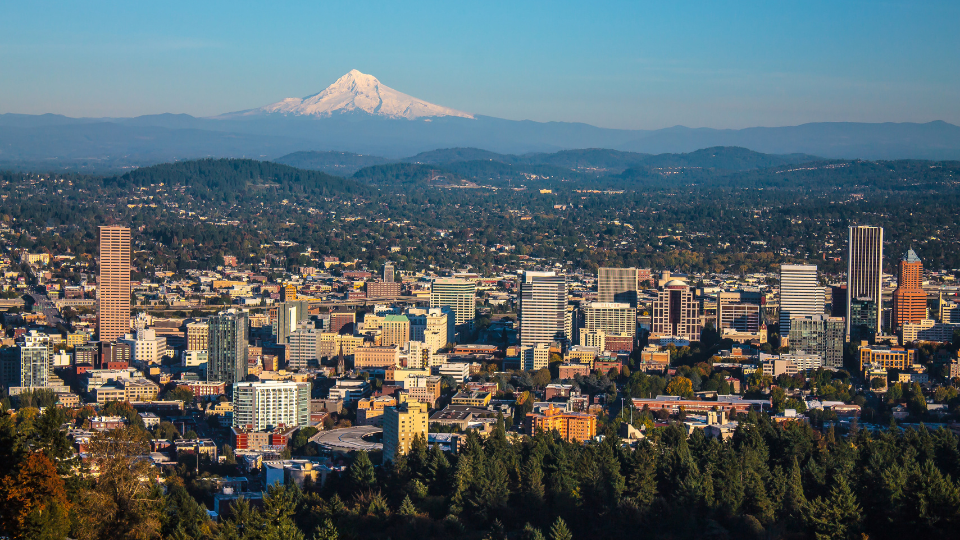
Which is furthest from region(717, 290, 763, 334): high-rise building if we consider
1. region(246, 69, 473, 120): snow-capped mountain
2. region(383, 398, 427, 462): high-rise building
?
region(246, 69, 473, 120): snow-capped mountain

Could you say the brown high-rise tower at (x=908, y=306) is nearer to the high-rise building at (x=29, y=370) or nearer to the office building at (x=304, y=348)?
the office building at (x=304, y=348)

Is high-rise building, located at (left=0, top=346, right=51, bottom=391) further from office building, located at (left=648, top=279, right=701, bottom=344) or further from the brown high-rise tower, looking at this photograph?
the brown high-rise tower

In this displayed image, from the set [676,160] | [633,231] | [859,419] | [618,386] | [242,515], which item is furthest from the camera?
[676,160]

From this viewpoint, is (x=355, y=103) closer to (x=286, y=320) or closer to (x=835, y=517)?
(x=286, y=320)

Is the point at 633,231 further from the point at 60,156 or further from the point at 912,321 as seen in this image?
the point at 60,156

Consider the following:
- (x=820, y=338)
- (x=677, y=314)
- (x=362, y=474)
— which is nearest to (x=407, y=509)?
(x=362, y=474)

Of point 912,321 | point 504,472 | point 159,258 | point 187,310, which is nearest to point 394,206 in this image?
point 159,258

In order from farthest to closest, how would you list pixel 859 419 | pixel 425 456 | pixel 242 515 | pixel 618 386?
pixel 618 386 → pixel 859 419 → pixel 425 456 → pixel 242 515
